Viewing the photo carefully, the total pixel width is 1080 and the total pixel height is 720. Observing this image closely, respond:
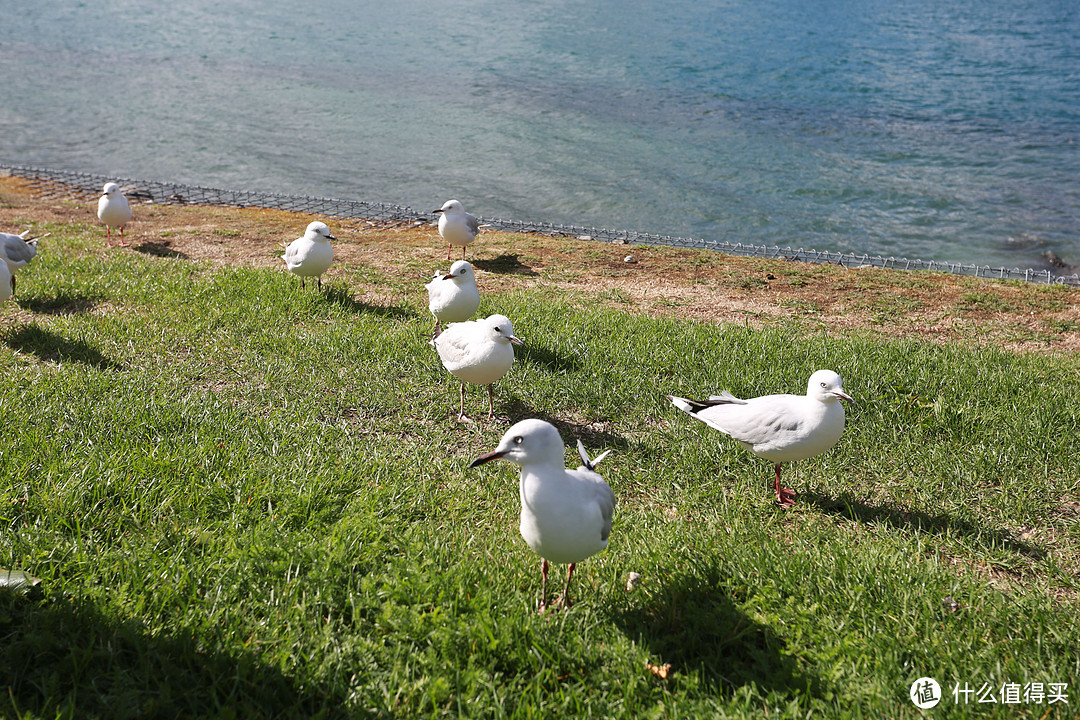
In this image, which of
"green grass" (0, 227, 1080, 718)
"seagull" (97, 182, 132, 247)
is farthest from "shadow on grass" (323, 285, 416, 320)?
"seagull" (97, 182, 132, 247)

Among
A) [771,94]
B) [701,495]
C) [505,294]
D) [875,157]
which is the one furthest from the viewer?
[771,94]

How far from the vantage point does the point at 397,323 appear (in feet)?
24.6

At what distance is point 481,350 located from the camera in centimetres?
539

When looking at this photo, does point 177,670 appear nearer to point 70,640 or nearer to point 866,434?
point 70,640

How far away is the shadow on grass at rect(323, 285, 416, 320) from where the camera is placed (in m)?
7.88

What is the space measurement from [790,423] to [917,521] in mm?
1009

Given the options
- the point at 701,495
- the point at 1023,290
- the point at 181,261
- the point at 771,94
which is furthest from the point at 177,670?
the point at 771,94

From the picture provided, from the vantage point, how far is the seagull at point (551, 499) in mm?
3314

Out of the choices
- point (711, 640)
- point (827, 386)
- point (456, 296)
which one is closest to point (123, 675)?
point (711, 640)

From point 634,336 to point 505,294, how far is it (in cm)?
216

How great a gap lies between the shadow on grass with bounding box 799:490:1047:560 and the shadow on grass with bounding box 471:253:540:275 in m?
6.00

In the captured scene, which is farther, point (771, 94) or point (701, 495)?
point (771, 94)

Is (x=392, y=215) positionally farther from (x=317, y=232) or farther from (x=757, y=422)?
(x=757, y=422)

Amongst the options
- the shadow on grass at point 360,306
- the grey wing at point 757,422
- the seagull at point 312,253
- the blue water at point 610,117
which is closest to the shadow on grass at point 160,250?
the seagull at point 312,253
